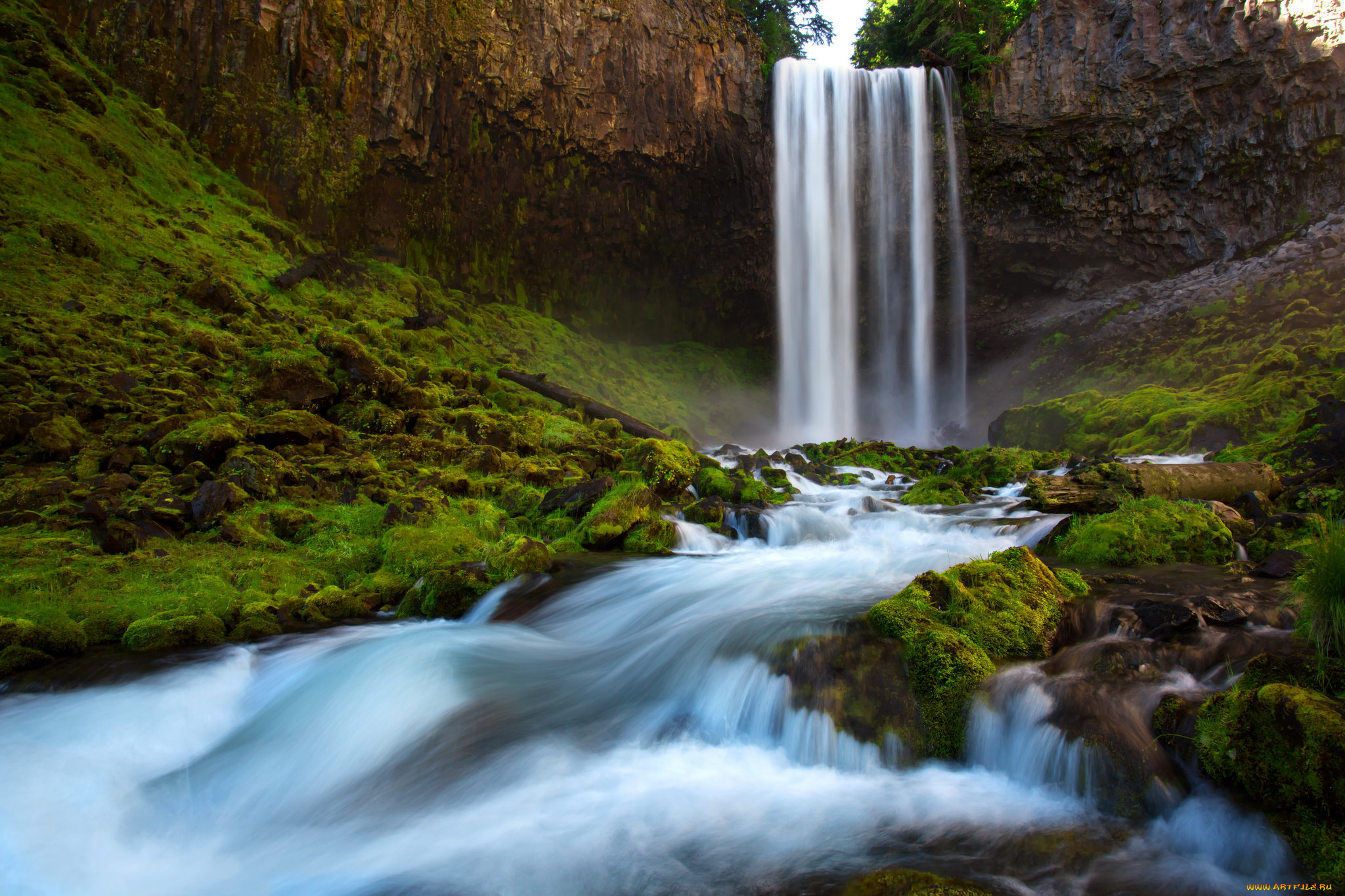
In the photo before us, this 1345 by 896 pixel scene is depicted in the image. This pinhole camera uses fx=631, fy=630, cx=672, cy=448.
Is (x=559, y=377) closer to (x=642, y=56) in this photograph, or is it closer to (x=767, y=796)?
(x=642, y=56)

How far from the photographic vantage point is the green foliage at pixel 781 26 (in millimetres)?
22847

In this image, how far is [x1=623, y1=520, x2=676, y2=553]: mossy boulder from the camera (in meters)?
7.80

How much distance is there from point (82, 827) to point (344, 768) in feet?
3.79

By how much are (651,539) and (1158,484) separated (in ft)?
19.7

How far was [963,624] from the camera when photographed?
3.94 meters

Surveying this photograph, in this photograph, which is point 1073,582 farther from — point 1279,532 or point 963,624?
point 1279,532

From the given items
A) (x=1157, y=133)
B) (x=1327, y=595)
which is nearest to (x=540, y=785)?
(x=1327, y=595)

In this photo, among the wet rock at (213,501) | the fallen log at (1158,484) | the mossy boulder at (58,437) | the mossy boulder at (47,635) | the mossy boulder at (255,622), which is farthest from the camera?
the fallen log at (1158,484)

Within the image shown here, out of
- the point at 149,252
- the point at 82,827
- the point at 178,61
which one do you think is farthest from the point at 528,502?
the point at 178,61

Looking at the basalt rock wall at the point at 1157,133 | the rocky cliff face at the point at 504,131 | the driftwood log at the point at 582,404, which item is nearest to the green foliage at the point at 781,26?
the rocky cliff face at the point at 504,131

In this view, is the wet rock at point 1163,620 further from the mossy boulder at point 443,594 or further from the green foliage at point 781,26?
the green foliage at point 781,26

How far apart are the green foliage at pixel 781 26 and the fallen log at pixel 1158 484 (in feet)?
62.6

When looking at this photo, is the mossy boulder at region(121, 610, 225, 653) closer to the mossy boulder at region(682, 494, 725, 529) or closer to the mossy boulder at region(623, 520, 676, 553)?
the mossy boulder at region(623, 520, 676, 553)

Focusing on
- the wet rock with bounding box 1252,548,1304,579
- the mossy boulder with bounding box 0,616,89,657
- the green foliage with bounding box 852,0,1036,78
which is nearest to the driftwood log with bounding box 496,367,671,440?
the mossy boulder with bounding box 0,616,89,657
